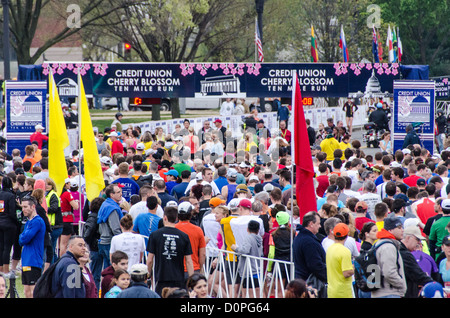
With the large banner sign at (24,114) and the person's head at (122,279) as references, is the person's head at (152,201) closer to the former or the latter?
the person's head at (122,279)

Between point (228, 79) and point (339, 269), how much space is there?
1539 cm

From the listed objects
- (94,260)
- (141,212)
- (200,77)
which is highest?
(200,77)

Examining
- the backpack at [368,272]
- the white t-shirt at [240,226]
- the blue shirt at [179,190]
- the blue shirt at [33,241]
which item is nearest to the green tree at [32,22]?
the blue shirt at [179,190]

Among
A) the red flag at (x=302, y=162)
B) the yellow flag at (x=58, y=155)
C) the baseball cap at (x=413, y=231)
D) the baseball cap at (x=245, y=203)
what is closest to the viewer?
Result: the baseball cap at (x=413, y=231)

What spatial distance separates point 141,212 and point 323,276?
11.3ft

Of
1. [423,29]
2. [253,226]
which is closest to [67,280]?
[253,226]

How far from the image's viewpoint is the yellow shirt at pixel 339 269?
828 centimetres

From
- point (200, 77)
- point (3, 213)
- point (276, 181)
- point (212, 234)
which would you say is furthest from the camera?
point (200, 77)

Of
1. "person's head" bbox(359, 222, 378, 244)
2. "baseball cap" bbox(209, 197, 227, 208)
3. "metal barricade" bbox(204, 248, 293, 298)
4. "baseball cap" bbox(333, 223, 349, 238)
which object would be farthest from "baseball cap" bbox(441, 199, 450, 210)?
"baseball cap" bbox(209, 197, 227, 208)

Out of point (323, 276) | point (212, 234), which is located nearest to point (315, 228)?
point (323, 276)

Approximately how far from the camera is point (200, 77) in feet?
76.1

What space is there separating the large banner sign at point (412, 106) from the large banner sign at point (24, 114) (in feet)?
31.3

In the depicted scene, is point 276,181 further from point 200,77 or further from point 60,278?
point 200,77

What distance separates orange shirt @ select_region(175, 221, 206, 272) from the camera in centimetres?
946
